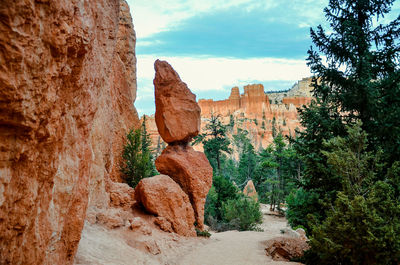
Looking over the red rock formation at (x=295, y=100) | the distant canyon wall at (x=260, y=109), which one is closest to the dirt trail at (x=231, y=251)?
the distant canyon wall at (x=260, y=109)

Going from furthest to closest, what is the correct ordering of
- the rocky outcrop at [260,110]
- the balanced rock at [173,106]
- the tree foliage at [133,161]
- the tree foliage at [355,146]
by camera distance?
the rocky outcrop at [260,110], the tree foliage at [133,161], the balanced rock at [173,106], the tree foliage at [355,146]

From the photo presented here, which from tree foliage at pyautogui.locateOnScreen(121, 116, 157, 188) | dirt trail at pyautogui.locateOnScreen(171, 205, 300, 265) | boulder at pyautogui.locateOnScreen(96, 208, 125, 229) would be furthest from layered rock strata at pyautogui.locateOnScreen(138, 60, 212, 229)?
boulder at pyautogui.locateOnScreen(96, 208, 125, 229)

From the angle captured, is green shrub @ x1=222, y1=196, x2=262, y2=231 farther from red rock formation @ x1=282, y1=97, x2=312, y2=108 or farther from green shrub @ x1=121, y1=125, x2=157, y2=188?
red rock formation @ x1=282, y1=97, x2=312, y2=108

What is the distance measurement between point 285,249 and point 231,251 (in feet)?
6.44

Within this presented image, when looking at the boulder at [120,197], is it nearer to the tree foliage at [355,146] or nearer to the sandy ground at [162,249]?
the sandy ground at [162,249]

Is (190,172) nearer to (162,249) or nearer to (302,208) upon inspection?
(162,249)

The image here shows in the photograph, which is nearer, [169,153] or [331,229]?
[331,229]

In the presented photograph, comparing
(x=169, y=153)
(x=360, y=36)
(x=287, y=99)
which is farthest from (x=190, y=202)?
(x=287, y=99)

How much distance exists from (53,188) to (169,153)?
376 inches

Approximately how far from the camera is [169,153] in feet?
43.1

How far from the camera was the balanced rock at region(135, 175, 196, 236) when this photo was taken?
10.9 m

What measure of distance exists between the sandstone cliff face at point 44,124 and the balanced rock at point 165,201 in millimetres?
6379

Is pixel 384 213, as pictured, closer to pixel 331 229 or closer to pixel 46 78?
pixel 331 229

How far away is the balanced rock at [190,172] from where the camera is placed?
Answer: 12.7 meters
